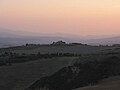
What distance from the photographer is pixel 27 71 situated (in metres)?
58.6

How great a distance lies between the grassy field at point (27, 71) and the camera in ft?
172

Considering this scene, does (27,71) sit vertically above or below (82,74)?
below

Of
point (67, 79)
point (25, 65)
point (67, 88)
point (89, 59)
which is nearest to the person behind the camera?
point (67, 88)

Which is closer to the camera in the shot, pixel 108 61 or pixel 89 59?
pixel 108 61

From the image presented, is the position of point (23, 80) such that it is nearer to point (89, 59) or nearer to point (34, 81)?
point (34, 81)

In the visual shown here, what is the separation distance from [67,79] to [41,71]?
32.0 feet

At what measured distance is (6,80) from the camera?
54875mm

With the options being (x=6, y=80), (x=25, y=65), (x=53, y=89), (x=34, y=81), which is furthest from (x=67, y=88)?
(x=25, y=65)

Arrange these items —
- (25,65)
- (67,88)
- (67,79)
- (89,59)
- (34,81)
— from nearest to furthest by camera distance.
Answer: (67,88)
(67,79)
(34,81)
(89,59)
(25,65)

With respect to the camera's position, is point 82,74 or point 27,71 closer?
point 82,74

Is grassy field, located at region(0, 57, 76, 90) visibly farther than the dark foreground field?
Yes

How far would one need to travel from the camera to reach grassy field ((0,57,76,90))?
172 ft

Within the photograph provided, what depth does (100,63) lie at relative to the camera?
175 feet

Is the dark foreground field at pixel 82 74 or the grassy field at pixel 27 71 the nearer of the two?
the dark foreground field at pixel 82 74
